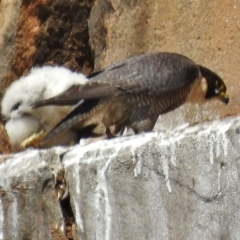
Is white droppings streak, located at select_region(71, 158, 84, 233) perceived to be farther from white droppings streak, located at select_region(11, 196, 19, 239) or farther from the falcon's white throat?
the falcon's white throat

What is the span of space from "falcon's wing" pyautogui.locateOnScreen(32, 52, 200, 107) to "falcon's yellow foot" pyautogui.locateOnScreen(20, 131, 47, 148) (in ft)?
1.30

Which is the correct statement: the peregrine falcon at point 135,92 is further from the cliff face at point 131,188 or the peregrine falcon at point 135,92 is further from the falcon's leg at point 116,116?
the cliff face at point 131,188

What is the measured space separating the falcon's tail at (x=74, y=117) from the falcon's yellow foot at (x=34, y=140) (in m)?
0.29

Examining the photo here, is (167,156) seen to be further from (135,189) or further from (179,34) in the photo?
(179,34)

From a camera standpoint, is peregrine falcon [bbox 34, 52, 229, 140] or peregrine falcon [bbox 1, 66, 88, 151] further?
peregrine falcon [bbox 1, 66, 88, 151]

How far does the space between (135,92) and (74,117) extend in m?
0.32

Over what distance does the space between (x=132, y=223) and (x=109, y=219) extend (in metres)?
0.09

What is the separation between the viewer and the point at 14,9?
5.77 metres

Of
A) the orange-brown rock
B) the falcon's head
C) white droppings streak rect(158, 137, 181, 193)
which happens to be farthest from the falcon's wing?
the orange-brown rock

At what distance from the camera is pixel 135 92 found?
474 cm

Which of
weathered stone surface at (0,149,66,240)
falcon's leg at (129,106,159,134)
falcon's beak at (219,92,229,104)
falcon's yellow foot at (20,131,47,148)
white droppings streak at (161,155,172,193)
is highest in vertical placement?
white droppings streak at (161,155,172,193)

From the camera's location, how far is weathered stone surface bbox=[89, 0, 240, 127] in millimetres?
5293

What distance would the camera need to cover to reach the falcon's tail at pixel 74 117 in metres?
4.55

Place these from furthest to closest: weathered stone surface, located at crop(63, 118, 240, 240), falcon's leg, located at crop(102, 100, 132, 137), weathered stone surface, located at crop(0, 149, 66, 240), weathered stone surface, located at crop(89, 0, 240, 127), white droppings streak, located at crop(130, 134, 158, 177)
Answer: weathered stone surface, located at crop(89, 0, 240, 127) → falcon's leg, located at crop(102, 100, 132, 137) → weathered stone surface, located at crop(0, 149, 66, 240) → white droppings streak, located at crop(130, 134, 158, 177) → weathered stone surface, located at crop(63, 118, 240, 240)
